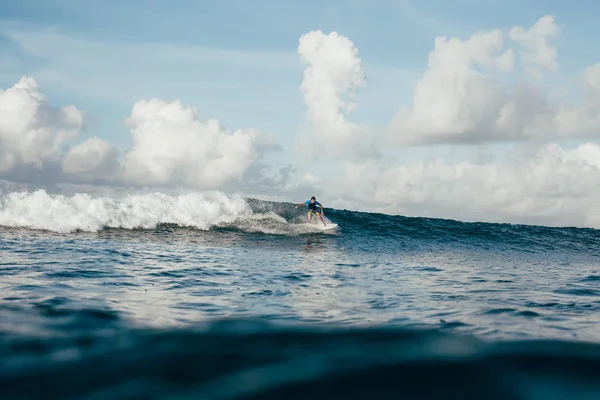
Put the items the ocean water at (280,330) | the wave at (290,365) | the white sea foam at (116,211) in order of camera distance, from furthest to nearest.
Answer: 1. the white sea foam at (116,211)
2. the ocean water at (280,330)
3. the wave at (290,365)

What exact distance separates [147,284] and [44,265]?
9.74 feet

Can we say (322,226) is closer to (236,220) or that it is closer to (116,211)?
(236,220)

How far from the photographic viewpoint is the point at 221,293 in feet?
21.8

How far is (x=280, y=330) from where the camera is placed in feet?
14.4

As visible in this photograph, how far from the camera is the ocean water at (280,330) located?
3090 millimetres

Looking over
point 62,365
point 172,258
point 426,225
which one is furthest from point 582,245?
point 62,365

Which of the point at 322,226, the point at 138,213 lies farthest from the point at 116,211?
the point at 322,226

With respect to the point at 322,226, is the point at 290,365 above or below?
below

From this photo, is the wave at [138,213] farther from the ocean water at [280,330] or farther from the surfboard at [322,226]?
→ the ocean water at [280,330]

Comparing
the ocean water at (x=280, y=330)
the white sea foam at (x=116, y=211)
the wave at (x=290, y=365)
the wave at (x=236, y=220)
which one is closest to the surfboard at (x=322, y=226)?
the wave at (x=236, y=220)

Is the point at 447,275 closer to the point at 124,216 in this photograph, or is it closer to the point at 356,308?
the point at 356,308

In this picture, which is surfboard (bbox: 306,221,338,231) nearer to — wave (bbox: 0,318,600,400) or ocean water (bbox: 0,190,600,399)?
ocean water (bbox: 0,190,600,399)

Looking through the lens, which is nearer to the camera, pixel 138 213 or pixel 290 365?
pixel 290 365

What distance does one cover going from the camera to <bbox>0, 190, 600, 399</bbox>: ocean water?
10.1ft
